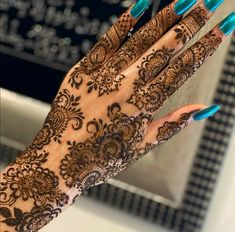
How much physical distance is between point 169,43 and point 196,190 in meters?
0.24

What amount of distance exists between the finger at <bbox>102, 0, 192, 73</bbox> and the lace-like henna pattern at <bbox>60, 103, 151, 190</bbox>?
0.05 metres

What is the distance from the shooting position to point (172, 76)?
21.8 inches

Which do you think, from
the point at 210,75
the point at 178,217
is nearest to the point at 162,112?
the point at 210,75

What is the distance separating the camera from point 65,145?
0.57 metres

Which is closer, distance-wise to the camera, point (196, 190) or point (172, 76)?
point (172, 76)

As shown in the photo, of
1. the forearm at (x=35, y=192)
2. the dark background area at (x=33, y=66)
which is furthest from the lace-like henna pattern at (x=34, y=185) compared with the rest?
the dark background area at (x=33, y=66)

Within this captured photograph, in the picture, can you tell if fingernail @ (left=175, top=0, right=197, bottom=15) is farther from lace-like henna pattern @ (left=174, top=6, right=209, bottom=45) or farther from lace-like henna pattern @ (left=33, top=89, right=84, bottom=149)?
lace-like henna pattern @ (left=33, top=89, right=84, bottom=149)

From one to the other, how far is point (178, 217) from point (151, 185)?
0.19 ft

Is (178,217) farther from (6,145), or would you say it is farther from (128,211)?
(6,145)

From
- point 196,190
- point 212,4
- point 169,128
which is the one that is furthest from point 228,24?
point 196,190

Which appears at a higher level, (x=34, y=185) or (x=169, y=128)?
(x=169, y=128)

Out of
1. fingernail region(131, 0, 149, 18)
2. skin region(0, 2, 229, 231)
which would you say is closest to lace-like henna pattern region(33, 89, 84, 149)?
skin region(0, 2, 229, 231)

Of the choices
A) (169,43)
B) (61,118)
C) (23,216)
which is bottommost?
(23,216)

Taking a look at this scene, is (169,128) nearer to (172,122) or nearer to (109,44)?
(172,122)
